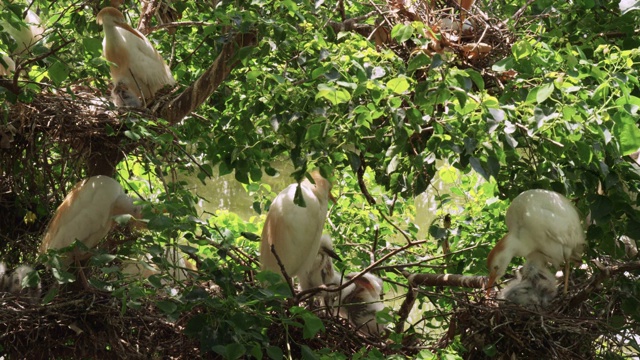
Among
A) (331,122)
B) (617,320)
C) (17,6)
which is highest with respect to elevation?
(17,6)

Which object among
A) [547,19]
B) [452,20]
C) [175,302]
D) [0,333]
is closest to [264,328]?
[175,302]

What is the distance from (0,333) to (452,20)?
1.71 m

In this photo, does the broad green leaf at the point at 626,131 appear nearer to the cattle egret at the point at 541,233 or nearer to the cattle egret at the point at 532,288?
the cattle egret at the point at 541,233

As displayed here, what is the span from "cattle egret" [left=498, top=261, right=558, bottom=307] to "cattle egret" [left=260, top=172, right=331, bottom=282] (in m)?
0.67

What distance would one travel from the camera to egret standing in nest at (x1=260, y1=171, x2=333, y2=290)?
303 centimetres

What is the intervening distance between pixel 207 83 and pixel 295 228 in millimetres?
573

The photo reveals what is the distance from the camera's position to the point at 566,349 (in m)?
2.53

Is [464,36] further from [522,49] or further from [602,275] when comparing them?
[602,275]

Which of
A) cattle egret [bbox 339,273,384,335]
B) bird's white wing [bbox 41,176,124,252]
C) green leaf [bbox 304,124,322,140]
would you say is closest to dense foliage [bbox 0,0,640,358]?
green leaf [bbox 304,124,322,140]

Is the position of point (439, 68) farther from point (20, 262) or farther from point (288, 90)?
point (20, 262)

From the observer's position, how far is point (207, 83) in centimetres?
287

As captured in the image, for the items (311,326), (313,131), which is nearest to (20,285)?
(311,326)

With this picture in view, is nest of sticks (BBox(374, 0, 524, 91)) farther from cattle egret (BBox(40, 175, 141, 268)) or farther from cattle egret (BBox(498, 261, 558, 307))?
cattle egret (BBox(40, 175, 141, 268))

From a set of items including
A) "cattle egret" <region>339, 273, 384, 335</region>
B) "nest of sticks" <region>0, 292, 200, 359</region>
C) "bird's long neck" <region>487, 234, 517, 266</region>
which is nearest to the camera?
"nest of sticks" <region>0, 292, 200, 359</region>
